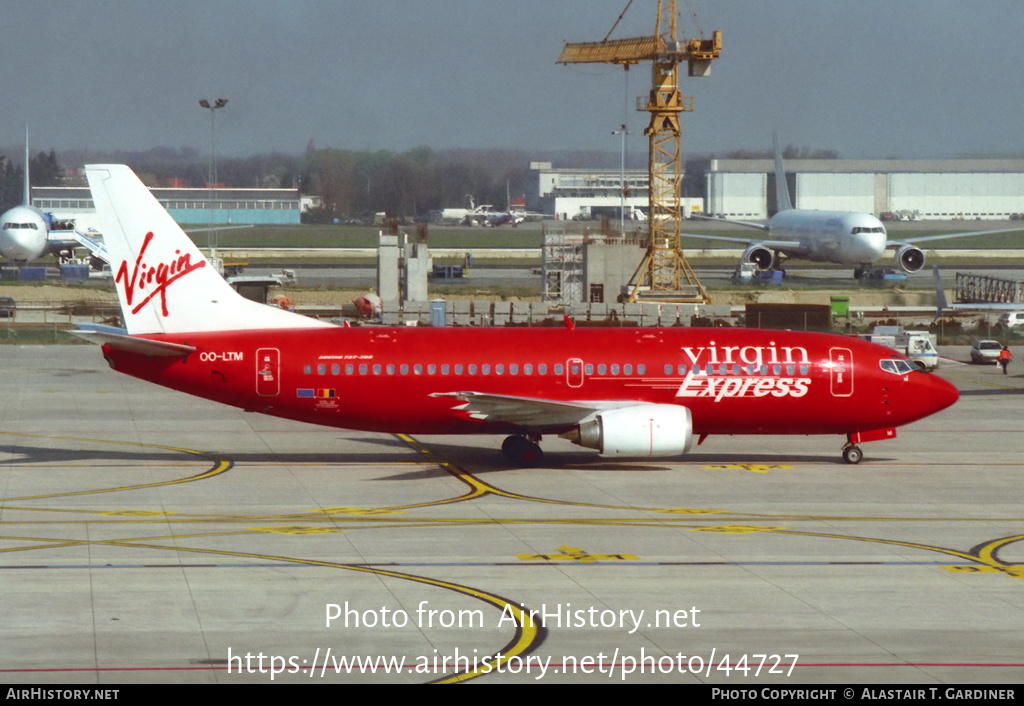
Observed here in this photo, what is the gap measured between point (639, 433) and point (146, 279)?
1574 cm

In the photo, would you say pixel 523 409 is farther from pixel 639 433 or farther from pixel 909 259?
pixel 909 259

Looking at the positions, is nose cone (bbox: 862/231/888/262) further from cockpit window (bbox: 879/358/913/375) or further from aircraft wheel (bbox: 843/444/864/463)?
aircraft wheel (bbox: 843/444/864/463)

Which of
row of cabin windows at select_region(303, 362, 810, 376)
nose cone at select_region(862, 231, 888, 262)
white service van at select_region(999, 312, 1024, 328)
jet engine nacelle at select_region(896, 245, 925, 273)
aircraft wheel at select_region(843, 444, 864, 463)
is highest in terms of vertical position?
nose cone at select_region(862, 231, 888, 262)

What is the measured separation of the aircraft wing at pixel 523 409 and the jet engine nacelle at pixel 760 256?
86.9m

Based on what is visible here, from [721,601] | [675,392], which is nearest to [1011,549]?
[721,601]

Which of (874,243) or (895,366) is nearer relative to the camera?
(895,366)

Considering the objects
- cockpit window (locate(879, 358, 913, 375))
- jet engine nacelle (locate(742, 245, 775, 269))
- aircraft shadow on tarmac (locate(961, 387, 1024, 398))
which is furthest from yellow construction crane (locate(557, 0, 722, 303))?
cockpit window (locate(879, 358, 913, 375))

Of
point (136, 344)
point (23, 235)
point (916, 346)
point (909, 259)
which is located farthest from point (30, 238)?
point (136, 344)

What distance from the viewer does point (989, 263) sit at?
153 metres

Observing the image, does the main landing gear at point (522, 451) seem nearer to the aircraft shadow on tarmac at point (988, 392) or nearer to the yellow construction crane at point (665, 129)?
the aircraft shadow on tarmac at point (988, 392)

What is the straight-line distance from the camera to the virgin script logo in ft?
123

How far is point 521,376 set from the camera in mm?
37500

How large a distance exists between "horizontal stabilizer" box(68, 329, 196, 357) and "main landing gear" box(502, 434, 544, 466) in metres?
10.2

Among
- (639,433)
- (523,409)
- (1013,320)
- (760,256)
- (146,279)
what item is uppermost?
(760,256)
